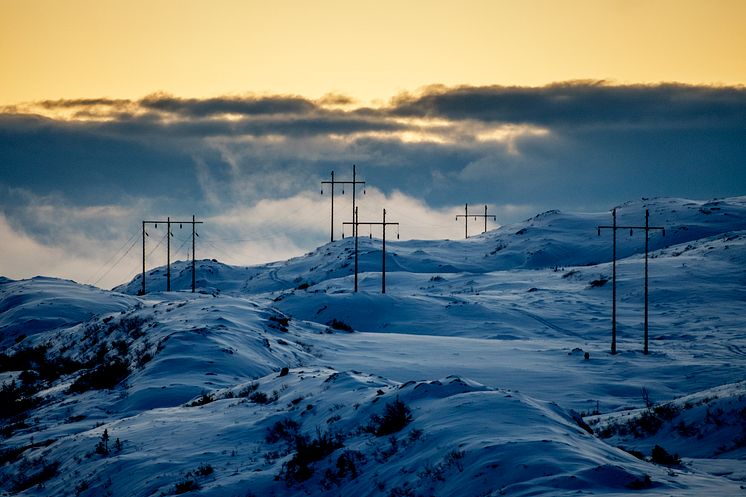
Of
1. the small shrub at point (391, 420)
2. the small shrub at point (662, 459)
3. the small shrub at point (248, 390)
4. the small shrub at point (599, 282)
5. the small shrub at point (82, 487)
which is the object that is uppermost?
the small shrub at point (391, 420)

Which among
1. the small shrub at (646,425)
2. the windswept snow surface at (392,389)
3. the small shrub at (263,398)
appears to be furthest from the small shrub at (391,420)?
the small shrub at (646,425)

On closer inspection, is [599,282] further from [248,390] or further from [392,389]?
[392,389]

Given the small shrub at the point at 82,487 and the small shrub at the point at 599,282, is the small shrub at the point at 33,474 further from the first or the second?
the small shrub at the point at 599,282

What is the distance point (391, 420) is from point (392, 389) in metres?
3.15

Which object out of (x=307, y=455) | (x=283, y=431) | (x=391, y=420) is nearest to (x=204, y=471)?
(x=307, y=455)

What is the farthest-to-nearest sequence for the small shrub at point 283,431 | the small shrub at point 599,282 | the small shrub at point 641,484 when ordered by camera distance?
the small shrub at point 599,282 < the small shrub at point 283,431 < the small shrub at point 641,484

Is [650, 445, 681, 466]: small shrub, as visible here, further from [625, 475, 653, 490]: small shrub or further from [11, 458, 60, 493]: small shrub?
[11, 458, 60, 493]: small shrub

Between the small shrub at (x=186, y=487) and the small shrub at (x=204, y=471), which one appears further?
the small shrub at (x=204, y=471)

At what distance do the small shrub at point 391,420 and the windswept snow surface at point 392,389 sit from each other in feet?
0.21

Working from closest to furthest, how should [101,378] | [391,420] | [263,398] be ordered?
[391,420]
[263,398]
[101,378]

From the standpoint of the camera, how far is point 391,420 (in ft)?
58.2

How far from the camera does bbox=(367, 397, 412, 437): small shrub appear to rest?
1756 centimetres

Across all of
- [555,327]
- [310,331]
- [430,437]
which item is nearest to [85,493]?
[430,437]

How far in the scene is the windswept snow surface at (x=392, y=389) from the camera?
15.8 meters
